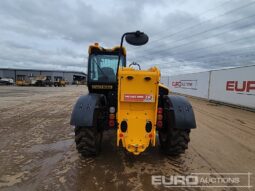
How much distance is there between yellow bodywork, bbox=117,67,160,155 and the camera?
4406 millimetres

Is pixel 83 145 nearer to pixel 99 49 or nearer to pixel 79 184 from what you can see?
pixel 79 184

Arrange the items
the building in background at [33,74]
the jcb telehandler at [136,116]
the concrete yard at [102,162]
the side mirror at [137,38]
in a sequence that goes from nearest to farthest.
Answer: the concrete yard at [102,162] < the side mirror at [137,38] < the jcb telehandler at [136,116] < the building in background at [33,74]

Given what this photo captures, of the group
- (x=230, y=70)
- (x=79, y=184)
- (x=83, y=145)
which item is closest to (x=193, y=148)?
(x=83, y=145)

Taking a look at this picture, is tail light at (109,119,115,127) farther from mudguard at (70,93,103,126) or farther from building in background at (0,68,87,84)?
building in background at (0,68,87,84)

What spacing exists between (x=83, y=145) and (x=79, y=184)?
3.49 feet

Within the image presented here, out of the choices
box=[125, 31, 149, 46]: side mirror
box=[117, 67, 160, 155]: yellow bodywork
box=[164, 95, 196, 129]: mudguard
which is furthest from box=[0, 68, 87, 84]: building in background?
box=[125, 31, 149, 46]: side mirror

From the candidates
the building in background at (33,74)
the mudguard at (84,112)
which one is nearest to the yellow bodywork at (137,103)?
the mudguard at (84,112)

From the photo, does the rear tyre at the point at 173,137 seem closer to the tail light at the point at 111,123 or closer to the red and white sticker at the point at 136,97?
the red and white sticker at the point at 136,97

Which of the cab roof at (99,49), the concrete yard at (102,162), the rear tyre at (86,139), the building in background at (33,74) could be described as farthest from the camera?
the building in background at (33,74)

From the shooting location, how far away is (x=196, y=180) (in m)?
3.94

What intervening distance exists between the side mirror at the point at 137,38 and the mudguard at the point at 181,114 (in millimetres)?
1490

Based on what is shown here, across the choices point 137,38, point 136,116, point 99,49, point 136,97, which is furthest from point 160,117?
point 99,49

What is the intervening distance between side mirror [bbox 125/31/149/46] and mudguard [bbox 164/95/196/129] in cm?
149

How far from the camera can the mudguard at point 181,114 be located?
4680 mm
